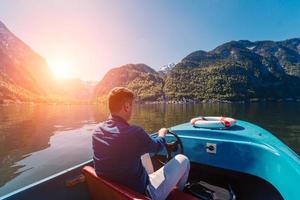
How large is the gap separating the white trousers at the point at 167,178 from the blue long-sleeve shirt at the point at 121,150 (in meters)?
0.26

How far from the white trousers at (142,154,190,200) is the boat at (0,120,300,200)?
0.33 m

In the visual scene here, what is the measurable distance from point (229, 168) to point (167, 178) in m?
1.64

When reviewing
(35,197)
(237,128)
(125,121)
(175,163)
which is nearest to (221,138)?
(237,128)

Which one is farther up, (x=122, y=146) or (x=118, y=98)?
(x=118, y=98)

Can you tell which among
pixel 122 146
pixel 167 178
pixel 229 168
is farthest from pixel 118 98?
pixel 229 168

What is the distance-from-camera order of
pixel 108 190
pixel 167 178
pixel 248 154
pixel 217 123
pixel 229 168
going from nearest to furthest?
pixel 108 190 < pixel 167 178 < pixel 248 154 < pixel 229 168 < pixel 217 123

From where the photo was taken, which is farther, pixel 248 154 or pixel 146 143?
pixel 248 154

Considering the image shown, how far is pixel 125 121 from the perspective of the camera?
2807mm

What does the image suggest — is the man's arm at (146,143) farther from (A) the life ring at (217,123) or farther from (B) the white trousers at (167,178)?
(A) the life ring at (217,123)

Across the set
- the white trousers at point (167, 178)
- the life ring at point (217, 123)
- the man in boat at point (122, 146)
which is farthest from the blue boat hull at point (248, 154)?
the man in boat at point (122, 146)

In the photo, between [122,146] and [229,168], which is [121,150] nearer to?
[122,146]

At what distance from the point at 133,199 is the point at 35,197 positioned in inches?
55.4

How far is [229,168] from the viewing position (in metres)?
4.38

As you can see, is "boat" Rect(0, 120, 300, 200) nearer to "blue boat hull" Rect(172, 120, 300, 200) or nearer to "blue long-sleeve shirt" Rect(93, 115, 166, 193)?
"blue boat hull" Rect(172, 120, 300, 200)
